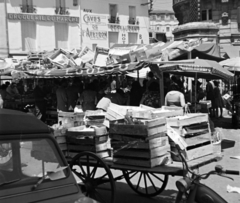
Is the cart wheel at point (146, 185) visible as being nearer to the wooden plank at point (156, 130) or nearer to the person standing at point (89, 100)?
the wooden plank at point (156, 130)

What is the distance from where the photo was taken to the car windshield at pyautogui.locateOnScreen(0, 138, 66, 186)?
2.81 m

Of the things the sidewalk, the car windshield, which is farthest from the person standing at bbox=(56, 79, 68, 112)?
the car windshield

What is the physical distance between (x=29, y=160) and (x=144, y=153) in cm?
186

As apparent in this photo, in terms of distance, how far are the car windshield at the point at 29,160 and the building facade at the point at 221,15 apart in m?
26.4

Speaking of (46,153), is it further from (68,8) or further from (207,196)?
(68,8)

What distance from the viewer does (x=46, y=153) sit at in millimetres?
2963

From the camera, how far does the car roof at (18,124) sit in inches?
110

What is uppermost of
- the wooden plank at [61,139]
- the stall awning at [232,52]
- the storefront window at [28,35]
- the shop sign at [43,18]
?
the shop sign at [43,18]

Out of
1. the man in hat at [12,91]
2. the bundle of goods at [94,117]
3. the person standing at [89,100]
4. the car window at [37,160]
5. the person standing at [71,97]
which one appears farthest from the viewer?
the man in hat at [12,91]

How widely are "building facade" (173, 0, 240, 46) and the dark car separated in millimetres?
26402

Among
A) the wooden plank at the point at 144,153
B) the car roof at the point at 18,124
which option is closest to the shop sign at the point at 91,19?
the wooden plank at the point at 144,153

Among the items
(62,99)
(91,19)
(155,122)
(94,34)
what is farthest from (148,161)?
(91,19)

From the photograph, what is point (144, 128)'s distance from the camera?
14.5 feet

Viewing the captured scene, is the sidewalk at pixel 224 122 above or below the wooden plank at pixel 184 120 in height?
below
